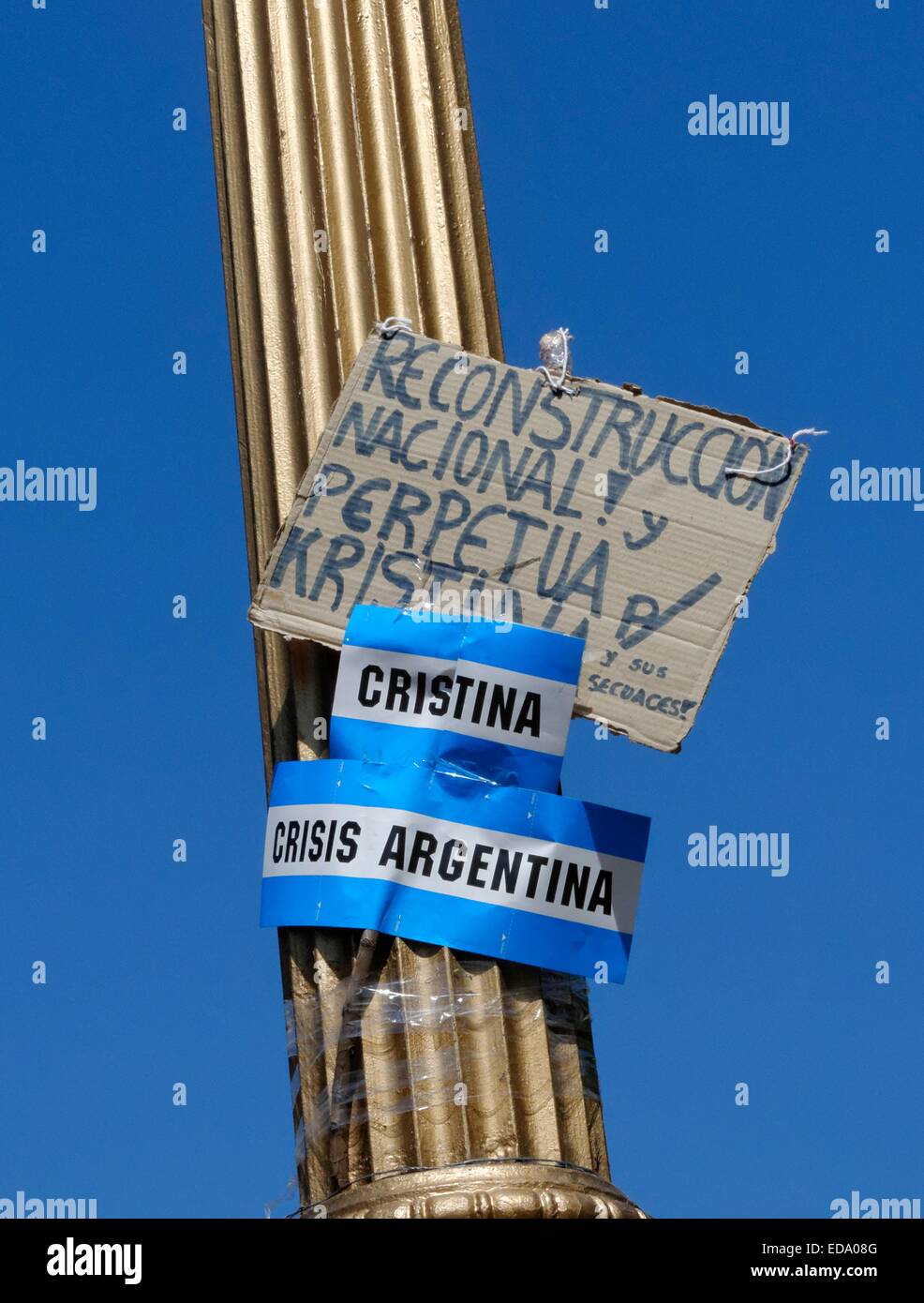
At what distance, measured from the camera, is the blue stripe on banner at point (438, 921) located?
6711mm

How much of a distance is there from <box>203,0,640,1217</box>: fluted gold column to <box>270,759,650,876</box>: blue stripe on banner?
0.21m

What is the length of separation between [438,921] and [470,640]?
3.04 feet

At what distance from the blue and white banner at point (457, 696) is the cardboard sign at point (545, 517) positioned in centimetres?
9

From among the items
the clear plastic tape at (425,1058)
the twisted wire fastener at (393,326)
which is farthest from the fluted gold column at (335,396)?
the twisted wire fastener at (393,326)

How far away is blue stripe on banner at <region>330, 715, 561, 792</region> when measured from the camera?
22.6 feet

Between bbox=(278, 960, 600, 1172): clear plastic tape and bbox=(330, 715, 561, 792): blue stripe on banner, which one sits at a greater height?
bbox=(330, 715, 561, 792): blue stripe on banner

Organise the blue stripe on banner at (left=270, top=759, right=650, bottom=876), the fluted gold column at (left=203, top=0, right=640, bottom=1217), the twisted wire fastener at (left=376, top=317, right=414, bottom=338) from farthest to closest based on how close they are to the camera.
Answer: the twisted wire fastener at (left=376, top=317, right=414, bottom=338) → the blue stripe on banner at (left=270, top=759, right=650, bottom=876) → the fluted gold column at (left=203, top=0, right=640, bottom=1217)

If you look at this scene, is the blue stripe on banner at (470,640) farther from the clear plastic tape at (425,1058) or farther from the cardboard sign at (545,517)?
the clear plastic tape at (425,1058)

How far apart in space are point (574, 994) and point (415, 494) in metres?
1.75

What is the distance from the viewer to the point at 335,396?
7.42 metres

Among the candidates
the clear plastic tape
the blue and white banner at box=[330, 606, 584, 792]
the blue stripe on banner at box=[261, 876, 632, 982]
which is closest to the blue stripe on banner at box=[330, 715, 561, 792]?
the blue and white banner at box=[330, 606, 584, 792]

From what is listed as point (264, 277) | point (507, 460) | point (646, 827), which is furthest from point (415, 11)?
point (646, 827)

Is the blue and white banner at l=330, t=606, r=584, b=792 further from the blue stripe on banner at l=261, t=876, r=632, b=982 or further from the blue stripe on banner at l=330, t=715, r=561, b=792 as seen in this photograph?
the blue stripe on banner at l=261, t=876, r=632, b=982

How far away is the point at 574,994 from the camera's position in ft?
22.7
